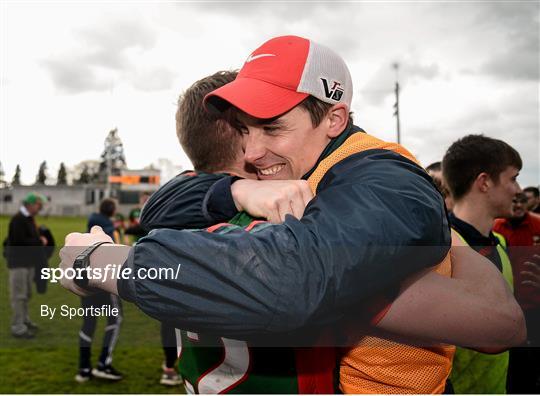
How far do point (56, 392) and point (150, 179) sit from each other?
64.9m

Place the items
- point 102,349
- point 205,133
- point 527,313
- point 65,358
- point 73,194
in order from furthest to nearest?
point 73,194 → point 65,358 → point 102,349 → point 527,313 → point 205,133

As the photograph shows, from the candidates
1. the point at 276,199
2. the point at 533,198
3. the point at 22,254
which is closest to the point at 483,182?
the point at 276,199

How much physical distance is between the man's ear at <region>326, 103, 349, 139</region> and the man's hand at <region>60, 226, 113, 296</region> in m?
0.70

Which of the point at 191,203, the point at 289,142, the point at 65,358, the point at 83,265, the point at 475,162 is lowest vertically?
the point at 65,358

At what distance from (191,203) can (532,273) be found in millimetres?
3520

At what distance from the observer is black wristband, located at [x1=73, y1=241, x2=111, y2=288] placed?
127cm

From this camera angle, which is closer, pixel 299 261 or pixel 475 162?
pixel 299 261

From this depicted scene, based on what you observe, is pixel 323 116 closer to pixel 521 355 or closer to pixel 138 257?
pixel 138 257

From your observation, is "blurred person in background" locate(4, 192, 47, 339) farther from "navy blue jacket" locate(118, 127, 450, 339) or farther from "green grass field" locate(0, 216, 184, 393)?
"navy blue jacket" locate(118, 127, 450, 339)

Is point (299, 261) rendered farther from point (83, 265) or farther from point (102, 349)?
point (102, 349)

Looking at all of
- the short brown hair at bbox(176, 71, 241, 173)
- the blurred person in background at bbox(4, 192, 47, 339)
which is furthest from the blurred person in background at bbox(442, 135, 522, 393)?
the blurred person in background at bbox(4, 192, 47, 339)

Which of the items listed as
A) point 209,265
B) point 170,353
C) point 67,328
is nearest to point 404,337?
point 209,265

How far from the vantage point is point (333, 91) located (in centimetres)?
147

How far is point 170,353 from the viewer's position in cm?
706
